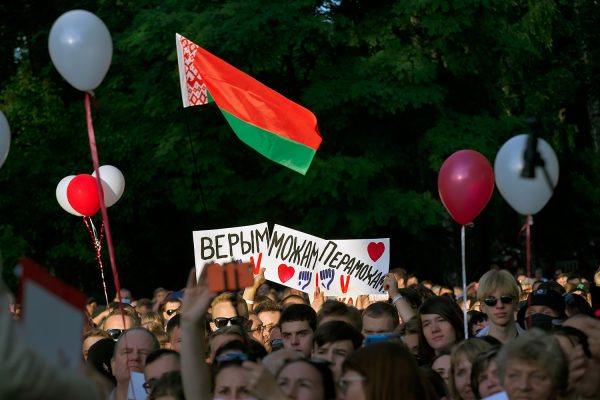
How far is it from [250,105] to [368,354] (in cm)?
852

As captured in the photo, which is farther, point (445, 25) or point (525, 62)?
point (525, 62)

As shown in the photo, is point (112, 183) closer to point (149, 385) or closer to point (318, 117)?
point (149, 385)

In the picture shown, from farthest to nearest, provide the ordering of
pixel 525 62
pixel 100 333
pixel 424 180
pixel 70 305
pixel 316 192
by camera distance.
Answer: pixel 525 62 < pixel 424 180 < pixel 316 192 < pixel 100 333 < pixel 70 305

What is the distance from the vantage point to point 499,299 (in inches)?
283

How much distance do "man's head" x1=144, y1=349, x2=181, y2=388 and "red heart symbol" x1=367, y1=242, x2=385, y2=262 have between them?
681 cm

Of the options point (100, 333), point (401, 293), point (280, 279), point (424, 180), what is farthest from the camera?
point (424, 180)

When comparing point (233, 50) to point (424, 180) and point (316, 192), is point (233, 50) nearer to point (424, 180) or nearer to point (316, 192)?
point (316, 192)

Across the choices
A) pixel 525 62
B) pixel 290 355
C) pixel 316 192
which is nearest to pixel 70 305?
pixel 290 355

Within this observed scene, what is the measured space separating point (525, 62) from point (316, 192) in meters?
6.45

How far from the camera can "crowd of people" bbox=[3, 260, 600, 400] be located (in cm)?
455

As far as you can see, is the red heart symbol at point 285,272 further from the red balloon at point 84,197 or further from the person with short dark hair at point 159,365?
the person with short dark hair at point 159,365

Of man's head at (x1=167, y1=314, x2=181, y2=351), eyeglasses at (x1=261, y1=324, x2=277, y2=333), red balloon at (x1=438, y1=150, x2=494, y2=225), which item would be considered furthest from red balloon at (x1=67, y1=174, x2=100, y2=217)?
man's head at (x1=167, y1=314, x2=181, y2=351)

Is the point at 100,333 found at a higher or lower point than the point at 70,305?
higher

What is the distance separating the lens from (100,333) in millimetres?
7992
